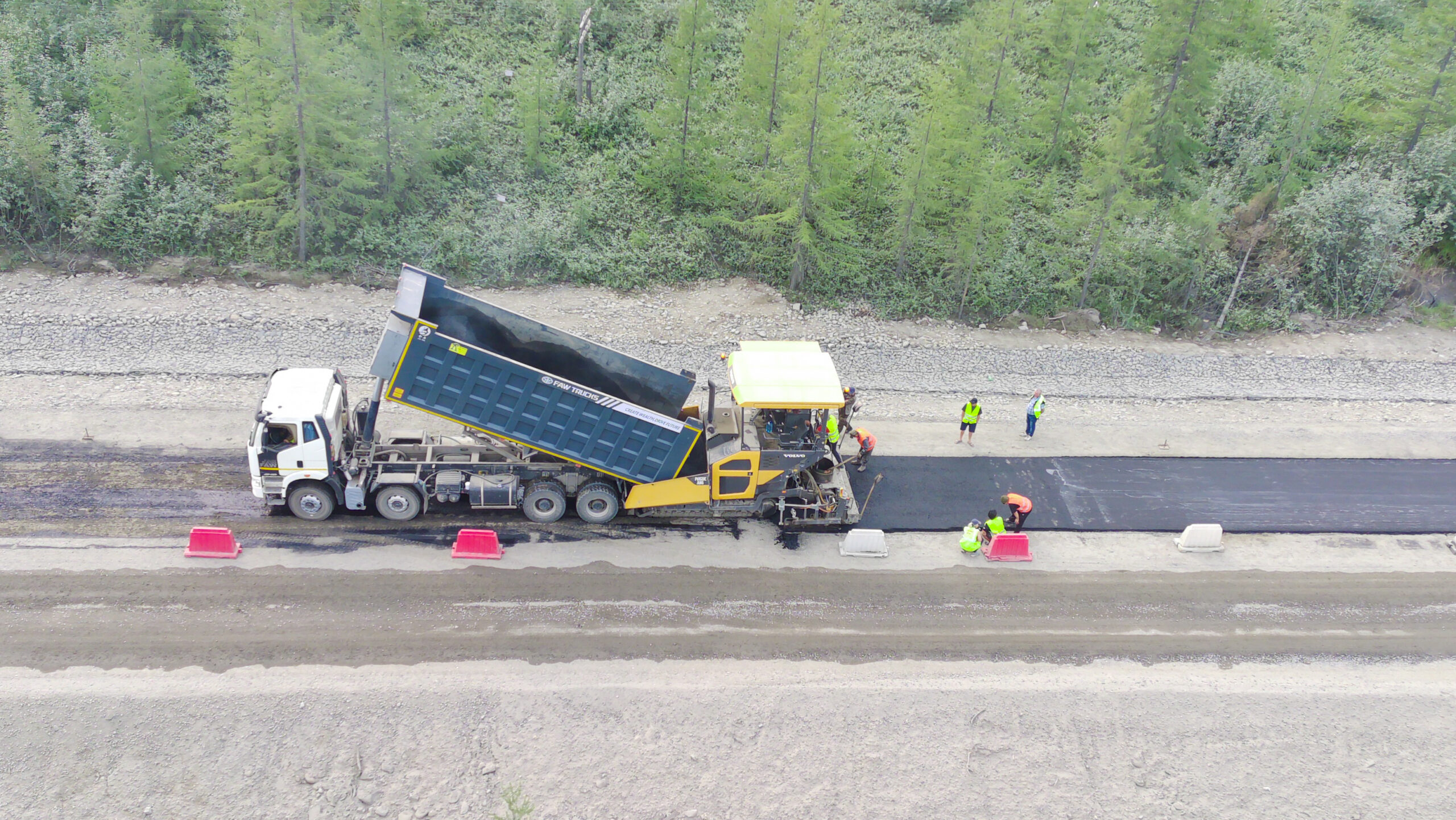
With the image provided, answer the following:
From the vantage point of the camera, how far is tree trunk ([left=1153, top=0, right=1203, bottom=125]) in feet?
84.8

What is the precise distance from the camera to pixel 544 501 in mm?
14617

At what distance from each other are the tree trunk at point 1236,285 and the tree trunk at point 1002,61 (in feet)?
24.4

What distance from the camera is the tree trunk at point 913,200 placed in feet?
72.0

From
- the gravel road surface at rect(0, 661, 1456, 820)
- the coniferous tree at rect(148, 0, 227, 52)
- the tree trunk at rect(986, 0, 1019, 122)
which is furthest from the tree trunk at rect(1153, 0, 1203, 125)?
the coniferous tree at rect(148, 0, 227, 52)

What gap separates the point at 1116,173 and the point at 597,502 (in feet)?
52.0

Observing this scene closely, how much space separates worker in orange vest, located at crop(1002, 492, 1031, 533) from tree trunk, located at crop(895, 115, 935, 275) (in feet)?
32.8

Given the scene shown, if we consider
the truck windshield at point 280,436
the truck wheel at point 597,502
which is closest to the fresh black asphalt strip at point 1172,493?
the truck wheel at point 597,502

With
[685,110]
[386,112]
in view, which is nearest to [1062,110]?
[685,110]

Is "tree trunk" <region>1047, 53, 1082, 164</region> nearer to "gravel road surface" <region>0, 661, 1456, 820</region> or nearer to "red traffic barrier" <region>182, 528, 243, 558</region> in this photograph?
"gravel road surface" <region>0, 661, 1456, 820</region>

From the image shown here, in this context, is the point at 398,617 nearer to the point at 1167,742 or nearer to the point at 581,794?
the point at 581,794

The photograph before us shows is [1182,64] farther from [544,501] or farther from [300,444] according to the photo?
[300,444]

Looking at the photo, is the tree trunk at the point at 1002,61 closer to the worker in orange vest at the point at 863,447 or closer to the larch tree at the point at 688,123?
the larch tree at the point at 688,123

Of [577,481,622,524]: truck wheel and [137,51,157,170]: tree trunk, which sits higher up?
[137,51,157,170]: tree trunk

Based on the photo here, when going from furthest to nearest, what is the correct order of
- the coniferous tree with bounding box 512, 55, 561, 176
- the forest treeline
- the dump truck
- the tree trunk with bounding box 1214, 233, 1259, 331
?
1. the coniferous tree with bounding box 512, 55, 561, 176
2. the tree trunk with bounding box 1214, 233, 1259, 331
3. the forest treeline
4. the dump truck
